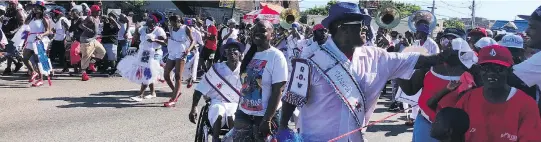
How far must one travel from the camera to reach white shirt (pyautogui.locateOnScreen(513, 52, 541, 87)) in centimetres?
362

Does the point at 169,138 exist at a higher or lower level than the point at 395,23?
lower

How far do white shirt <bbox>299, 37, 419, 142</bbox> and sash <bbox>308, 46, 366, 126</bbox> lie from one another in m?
0.03

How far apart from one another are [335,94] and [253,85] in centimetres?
141

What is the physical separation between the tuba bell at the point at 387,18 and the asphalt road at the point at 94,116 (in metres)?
1.92

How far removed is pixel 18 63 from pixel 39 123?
6440 millimetres

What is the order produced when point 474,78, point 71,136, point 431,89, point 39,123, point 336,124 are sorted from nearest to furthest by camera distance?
point 336,124 → point 474,78 → point 431,89 → point 71,136 → point 39,123

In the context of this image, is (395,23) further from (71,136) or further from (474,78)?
(474,78)

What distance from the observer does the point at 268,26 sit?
16.3ft

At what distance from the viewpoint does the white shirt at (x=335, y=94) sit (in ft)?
11.8

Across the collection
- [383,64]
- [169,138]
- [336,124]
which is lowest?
[169,138]

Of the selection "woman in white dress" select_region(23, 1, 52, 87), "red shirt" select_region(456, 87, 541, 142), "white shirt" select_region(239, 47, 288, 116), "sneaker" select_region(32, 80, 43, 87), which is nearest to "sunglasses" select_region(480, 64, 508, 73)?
"red shirt" select_region(456, 87, 541, 142)

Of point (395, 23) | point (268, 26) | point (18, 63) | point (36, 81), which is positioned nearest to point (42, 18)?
point (36, 81)

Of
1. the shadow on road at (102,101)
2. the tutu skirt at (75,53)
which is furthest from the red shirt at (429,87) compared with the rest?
the tutu skirt at (75,53)

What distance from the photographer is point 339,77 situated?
3.55 metres
